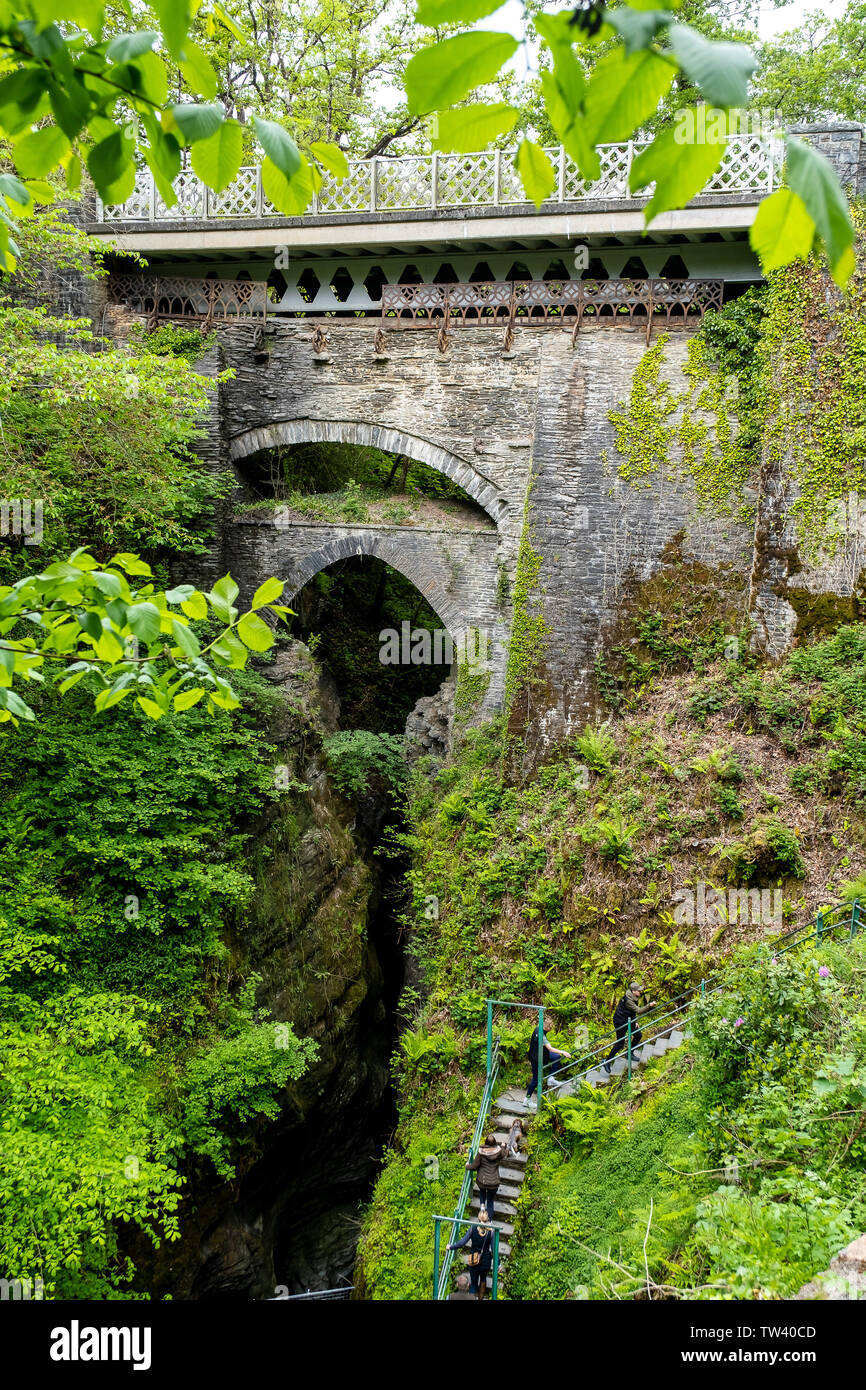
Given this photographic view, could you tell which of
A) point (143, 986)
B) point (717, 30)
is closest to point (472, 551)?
point (143, 986)

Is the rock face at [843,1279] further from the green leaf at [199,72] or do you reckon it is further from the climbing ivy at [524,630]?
the climbing ivy at [524,630]

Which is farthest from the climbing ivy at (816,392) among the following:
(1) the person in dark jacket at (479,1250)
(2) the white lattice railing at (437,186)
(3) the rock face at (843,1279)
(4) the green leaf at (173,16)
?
(4) the green leaf at (173,16)

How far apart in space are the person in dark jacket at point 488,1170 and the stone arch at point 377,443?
30.0ft

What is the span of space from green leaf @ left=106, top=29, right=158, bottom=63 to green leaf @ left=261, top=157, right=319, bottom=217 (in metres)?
0.28

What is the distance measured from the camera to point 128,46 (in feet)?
5.27

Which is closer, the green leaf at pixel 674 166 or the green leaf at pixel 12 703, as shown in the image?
the green leaf at pixel 674 166

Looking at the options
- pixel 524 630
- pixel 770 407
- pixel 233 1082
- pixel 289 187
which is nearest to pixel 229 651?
pixel 289 187

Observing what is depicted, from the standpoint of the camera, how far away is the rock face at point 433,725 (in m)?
14.6

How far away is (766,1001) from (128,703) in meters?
7.85

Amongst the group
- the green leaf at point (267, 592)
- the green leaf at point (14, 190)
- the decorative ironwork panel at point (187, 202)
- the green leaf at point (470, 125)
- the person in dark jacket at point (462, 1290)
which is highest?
the decorative ironwork panel at point (187, 202)

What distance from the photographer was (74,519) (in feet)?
39.4

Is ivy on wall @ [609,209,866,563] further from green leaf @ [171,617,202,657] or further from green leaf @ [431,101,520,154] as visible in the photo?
green leaf @ [431,101,520,154]

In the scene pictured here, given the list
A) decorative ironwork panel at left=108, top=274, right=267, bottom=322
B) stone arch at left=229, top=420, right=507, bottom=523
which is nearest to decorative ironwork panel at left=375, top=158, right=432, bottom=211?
decorative ironwork panel at left=108, top=274, right=267, bottom=322

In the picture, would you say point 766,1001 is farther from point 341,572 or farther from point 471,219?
point 341,572
